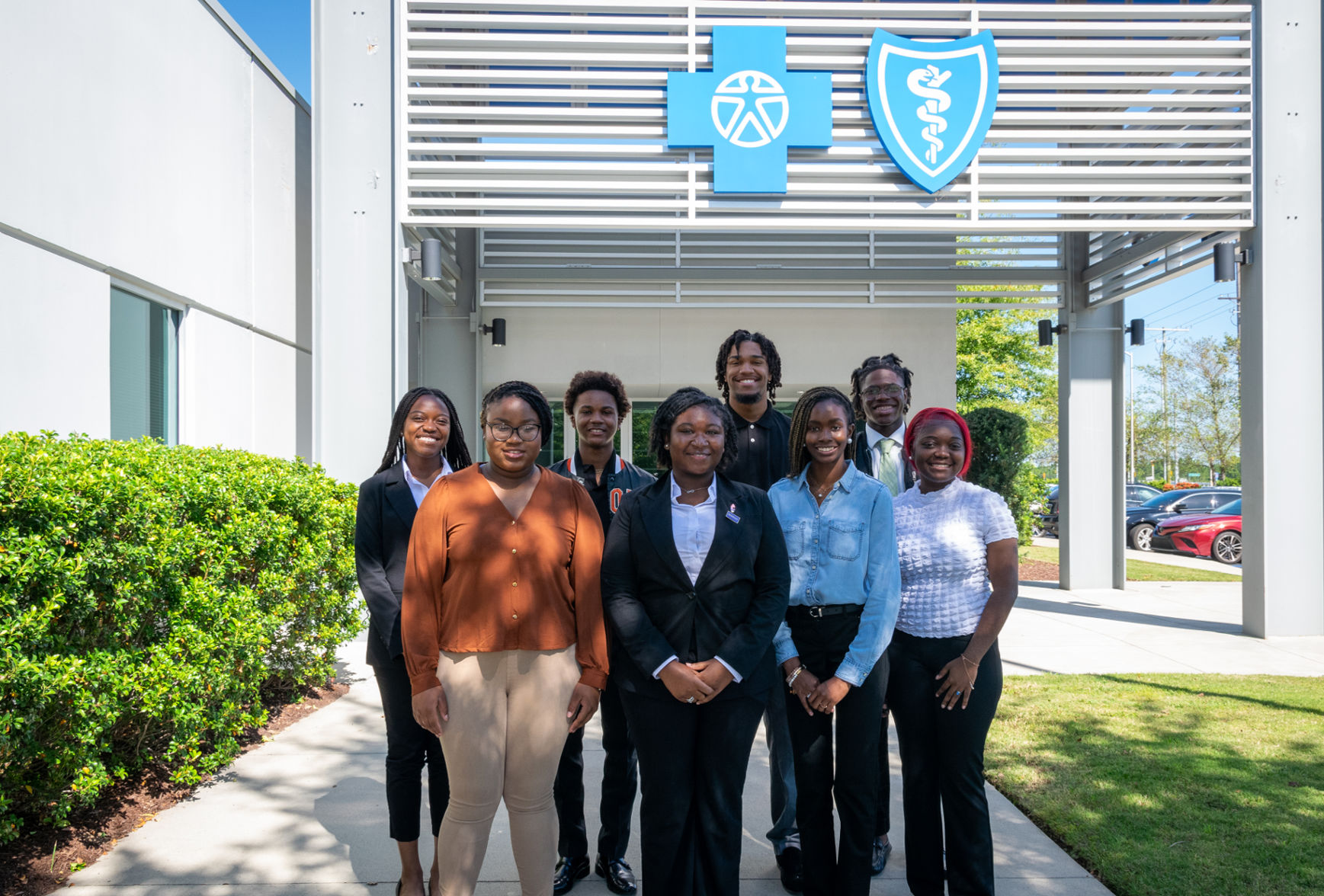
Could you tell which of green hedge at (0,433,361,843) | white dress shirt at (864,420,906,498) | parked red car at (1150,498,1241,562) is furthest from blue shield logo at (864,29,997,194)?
parked red car at (1150,498,1241,562)

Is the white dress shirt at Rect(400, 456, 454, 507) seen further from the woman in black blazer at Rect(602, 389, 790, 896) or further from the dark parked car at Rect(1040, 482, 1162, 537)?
the dark parked car at Rect(1040, 482, 1162, 537)

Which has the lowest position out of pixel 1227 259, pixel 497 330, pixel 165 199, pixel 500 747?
pixel 500 747

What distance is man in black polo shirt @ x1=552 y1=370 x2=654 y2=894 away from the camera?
3.51 m

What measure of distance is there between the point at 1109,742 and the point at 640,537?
3.72m

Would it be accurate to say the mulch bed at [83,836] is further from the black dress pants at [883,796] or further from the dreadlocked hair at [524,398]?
the black dress pants at [883,796]

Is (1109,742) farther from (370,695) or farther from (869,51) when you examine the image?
(869,51)

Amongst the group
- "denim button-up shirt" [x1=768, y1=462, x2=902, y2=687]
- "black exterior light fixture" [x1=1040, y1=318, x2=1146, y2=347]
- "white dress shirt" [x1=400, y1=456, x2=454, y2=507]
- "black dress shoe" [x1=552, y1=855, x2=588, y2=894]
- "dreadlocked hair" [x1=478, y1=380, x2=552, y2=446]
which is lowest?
"black dress shoe" [x1=552, y1=855, x2=588, y2=894]

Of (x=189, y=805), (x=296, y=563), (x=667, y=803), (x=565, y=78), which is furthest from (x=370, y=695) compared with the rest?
(x=565, y=78)

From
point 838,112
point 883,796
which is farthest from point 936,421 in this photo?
point 838,112

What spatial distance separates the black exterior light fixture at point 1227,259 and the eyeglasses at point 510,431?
8028mm

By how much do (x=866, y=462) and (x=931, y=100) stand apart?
592 centimetres

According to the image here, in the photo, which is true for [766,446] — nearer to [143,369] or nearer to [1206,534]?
[143,369]

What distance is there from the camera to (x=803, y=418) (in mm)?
3225

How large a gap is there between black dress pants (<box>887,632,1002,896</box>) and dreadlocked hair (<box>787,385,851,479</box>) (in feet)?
2.43
